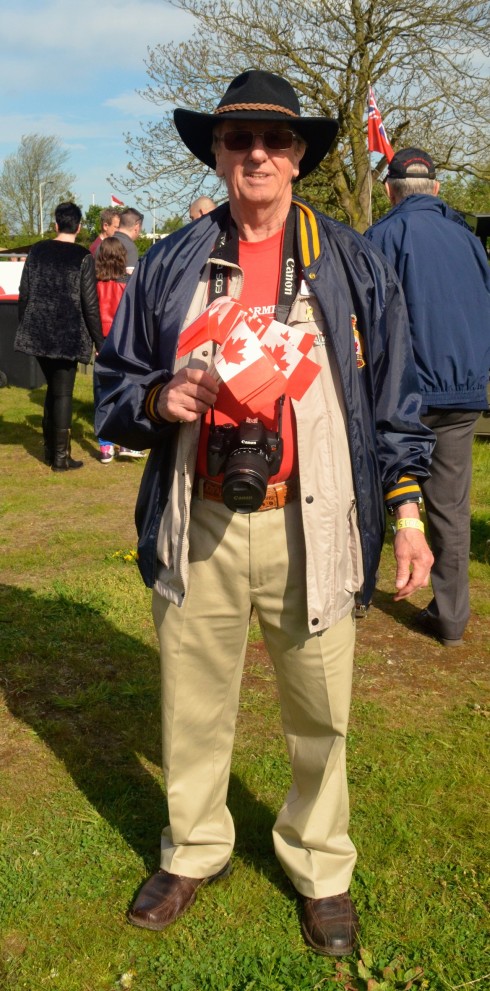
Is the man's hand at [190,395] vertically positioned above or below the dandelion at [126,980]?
above

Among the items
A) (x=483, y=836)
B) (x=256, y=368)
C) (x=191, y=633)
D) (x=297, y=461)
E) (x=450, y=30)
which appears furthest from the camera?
(x=450, y=30)

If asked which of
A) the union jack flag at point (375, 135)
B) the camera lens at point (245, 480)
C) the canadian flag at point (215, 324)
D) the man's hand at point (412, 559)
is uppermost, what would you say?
the union jack flag at point (375, 135)

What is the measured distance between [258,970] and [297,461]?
→ 142 cm

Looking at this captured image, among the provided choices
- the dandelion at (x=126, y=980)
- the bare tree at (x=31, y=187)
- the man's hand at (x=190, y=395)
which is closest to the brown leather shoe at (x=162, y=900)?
the dandelion at (x=126, y=980)

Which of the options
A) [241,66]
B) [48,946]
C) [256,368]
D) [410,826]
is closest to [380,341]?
[256,368]

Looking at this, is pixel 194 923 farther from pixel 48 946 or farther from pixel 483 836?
pixel 483 836

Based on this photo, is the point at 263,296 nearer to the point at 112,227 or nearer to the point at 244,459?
the point at 244,459

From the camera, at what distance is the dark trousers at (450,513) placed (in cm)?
465

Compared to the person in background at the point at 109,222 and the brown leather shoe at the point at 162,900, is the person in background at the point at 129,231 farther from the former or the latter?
the brown leather shoe at the point at 162,900

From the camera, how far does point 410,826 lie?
10.8 ft

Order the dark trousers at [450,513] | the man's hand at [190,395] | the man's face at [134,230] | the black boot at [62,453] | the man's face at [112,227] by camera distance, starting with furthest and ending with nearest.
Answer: the man's face at [112,227] < the man's face at [134,230] < the black boot at [62,453] < the dark trousers at [450,513] < the man's hand at [190,395]

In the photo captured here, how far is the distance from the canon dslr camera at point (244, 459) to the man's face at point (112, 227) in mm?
7599

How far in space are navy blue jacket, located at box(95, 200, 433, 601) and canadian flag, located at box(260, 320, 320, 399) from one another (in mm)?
260

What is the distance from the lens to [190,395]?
2.28 metres
